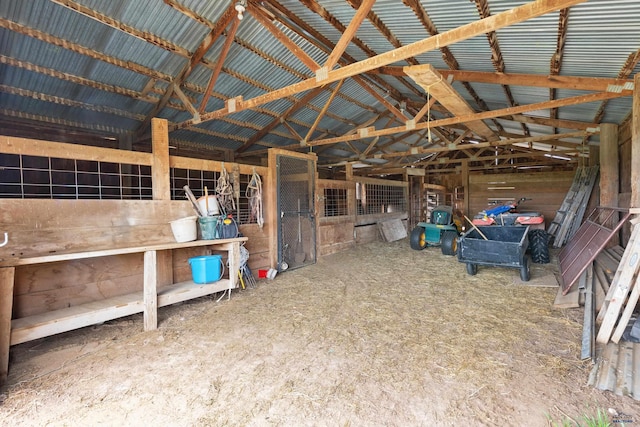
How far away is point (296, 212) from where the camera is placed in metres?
5.74

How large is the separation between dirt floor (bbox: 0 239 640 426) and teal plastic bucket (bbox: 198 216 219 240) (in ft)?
2.82

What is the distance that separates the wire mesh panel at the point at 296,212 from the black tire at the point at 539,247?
4272 mm

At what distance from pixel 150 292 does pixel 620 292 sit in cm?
425

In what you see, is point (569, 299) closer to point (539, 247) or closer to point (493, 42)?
point (539, 247)

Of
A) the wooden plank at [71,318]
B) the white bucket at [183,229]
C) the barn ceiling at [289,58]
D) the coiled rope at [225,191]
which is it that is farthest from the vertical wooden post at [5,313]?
the barn ceiling at [289,58]

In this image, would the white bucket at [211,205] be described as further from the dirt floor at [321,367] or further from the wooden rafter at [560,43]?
the wooden rafter at [560,43]

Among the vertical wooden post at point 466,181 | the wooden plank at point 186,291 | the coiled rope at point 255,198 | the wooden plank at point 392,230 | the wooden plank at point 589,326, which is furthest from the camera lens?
the vertical wooden post at point 466,181

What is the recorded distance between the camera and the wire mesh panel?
5570 millimetres

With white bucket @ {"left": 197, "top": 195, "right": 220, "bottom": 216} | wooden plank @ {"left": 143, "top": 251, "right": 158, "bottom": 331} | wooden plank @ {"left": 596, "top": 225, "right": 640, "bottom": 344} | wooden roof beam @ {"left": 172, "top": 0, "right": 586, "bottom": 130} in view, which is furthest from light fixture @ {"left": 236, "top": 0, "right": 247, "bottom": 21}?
wooden plank @ {"left": 596, "top": 225, "right": 640, "bottom": 344}

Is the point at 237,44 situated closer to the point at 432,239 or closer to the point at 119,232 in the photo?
the point at 119,232

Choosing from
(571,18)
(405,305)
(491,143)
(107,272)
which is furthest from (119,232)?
(491,143)

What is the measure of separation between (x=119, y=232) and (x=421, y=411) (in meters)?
3.46

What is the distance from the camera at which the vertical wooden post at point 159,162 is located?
12.6ft

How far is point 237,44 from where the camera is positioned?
4.38m
